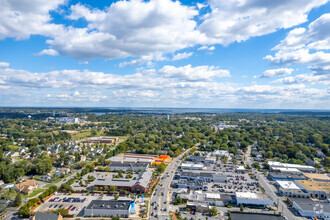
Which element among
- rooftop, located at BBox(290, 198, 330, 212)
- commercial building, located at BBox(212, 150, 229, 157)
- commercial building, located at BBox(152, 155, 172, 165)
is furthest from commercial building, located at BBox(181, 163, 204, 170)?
rooftop, located at BBox(290, 198, 330, 212)

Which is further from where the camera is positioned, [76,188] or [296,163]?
[296,163]

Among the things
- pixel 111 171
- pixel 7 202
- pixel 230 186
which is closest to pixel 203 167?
pixel 230 186

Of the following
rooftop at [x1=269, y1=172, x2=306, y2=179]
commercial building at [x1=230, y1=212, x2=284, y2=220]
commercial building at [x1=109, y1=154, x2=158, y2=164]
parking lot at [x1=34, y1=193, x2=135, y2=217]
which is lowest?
parking lot at [x1=34, y1=193, x2=135, y2=217]

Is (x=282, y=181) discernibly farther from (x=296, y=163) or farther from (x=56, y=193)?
(x=56, y=193)

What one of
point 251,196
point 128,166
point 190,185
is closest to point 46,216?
point 190,185

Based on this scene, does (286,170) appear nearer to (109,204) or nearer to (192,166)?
(192,166)

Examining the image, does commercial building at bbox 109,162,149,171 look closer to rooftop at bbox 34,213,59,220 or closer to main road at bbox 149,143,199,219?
main road at bbox 149,143,199,219
